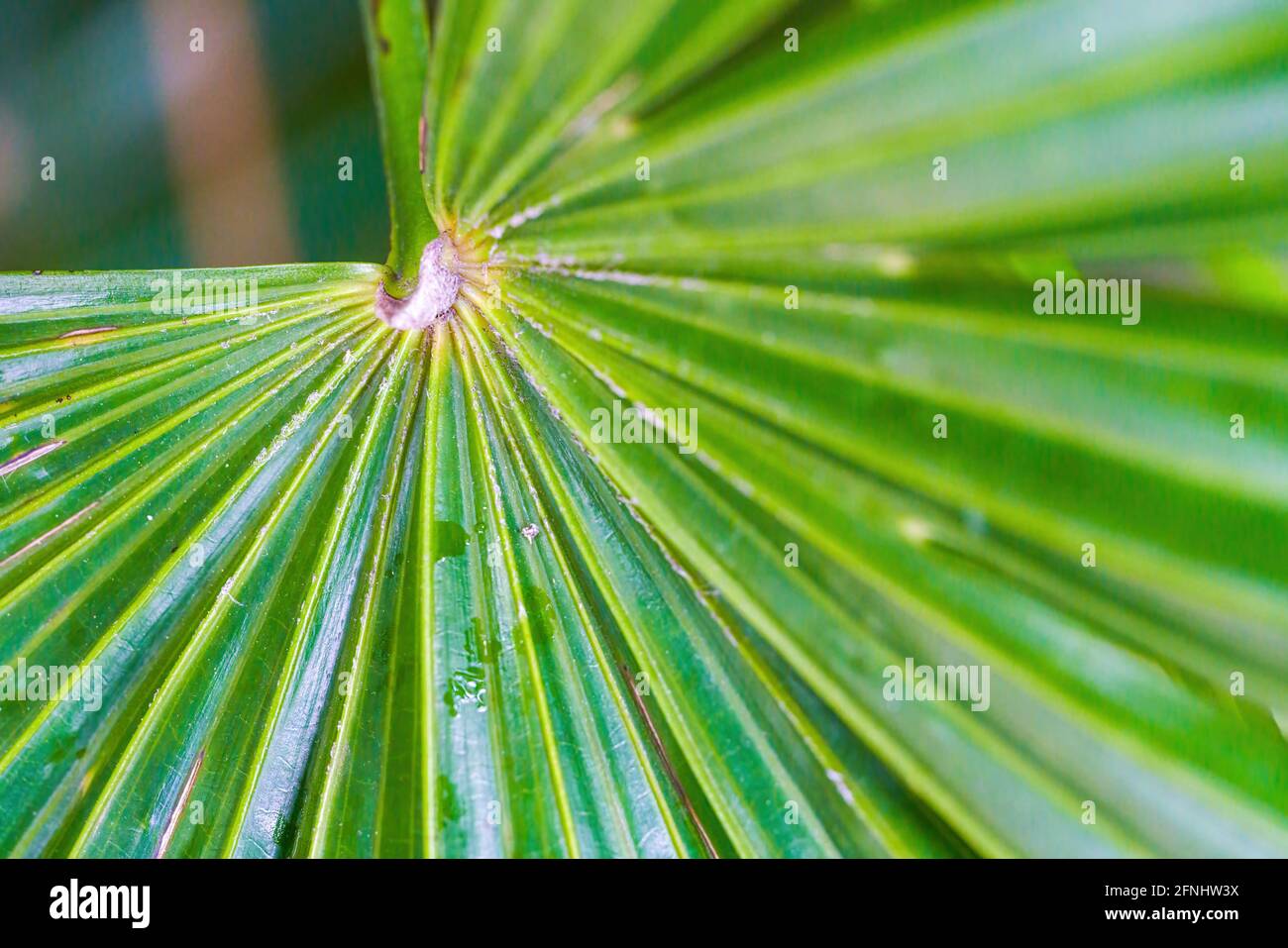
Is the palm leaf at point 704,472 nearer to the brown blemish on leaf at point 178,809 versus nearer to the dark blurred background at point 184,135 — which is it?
the brown blemish on leaf at point 178,809

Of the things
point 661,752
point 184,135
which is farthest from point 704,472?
point 184,135

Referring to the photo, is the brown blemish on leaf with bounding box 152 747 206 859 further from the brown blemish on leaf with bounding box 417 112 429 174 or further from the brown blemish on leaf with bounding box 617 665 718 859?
the brown blemish on leaf with bounding box 417 112 429 174

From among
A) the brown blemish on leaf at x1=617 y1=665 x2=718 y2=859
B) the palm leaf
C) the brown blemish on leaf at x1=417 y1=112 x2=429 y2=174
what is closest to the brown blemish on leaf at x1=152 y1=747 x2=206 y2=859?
the palm leaf

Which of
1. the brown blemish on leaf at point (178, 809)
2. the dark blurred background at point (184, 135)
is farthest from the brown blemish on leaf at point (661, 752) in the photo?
the dark blurred background at point (184, 135)

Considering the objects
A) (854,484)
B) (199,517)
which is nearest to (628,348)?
(854,484)
